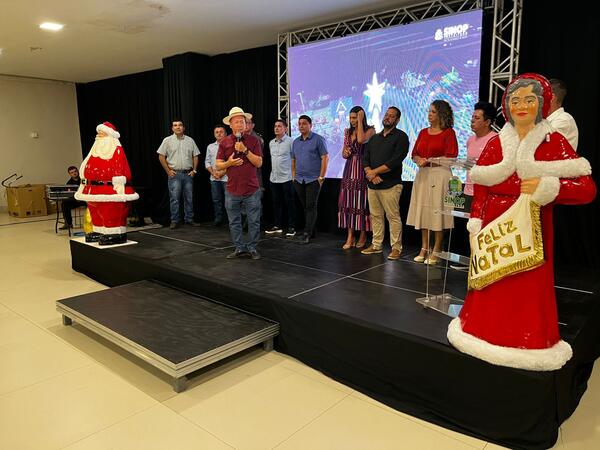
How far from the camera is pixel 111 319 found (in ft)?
9.77

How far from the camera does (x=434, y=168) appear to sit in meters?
3.57

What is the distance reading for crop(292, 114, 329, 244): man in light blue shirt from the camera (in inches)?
183

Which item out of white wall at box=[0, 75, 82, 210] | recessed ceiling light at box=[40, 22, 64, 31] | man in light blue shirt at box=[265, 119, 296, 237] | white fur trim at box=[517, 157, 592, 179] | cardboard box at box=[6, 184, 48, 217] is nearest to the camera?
white fur trim at box=[517, 157, 592, 179]

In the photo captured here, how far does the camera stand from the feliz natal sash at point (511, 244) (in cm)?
190

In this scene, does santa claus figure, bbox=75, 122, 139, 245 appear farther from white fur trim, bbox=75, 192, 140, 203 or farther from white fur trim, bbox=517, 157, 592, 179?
white fur trim, bbox=517, 157, 592, 179

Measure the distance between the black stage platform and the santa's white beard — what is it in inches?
36.6

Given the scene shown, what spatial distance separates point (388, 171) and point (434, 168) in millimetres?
407

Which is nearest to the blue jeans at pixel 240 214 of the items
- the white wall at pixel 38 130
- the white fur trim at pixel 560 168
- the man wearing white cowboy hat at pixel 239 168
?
the man wearing white cowboy hat at pixel 239 168

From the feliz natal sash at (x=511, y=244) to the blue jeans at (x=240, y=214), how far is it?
7.48ft

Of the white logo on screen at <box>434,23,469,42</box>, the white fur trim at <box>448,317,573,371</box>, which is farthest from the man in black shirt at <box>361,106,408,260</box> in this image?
the white fur trim at <box>448,317,573,371</box>

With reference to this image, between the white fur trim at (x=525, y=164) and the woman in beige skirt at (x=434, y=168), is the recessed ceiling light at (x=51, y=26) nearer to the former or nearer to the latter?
the woman in beige skirt at (x=434, y=168)

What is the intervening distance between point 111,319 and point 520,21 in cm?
410

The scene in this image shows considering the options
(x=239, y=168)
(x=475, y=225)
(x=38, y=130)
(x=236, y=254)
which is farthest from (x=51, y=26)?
(x=475, y=225)

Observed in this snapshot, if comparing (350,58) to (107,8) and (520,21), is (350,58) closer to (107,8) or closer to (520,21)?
(520,21)
